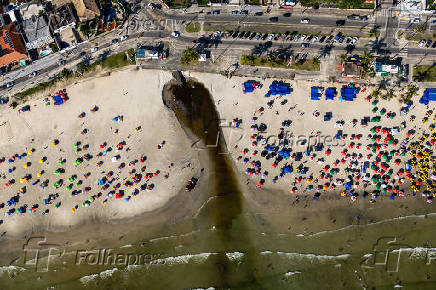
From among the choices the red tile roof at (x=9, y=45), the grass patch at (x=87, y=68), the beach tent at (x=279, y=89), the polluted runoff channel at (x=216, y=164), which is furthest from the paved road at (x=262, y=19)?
the red tile roof at (x=9, y=45)

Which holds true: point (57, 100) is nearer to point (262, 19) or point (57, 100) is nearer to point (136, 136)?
point (136, 136)

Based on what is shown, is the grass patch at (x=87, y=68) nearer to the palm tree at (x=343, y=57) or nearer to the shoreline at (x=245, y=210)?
the shoreline at (x=245, y=210)

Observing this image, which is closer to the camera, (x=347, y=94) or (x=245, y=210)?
(x=347, y=94)

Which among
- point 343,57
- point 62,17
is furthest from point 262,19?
point 62,17

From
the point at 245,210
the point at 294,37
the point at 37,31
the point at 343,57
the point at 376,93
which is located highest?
the point at 37,31

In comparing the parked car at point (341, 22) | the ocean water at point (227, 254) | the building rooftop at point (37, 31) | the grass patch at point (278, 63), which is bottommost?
the ocean water at point (227, 254)
